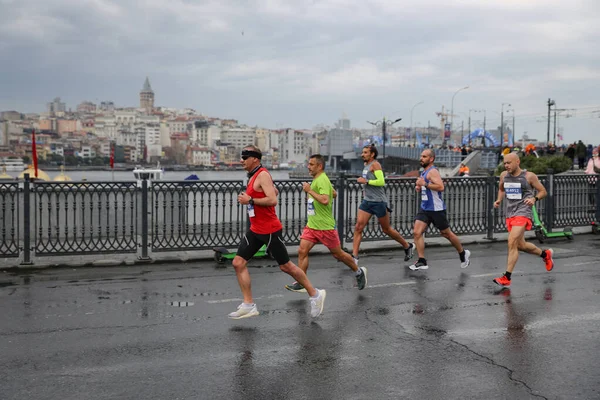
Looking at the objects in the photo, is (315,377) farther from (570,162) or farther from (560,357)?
(570,162)

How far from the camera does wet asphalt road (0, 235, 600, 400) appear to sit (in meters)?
4.91

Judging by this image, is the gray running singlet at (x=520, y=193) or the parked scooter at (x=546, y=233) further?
the parked scooter at (x=546, y=233)

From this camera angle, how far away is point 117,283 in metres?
9.12

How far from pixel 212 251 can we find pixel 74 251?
2280mm

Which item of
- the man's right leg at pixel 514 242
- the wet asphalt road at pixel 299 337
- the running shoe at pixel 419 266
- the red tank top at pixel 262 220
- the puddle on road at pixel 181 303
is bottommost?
the puddle on road at pixel 181 303

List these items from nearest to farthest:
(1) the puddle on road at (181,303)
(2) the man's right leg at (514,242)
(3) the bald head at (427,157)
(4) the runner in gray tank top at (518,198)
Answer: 1. (1) the puddle on road at (181,303)
2. (2) the man's right leg at (514,242)
3. (4) the runner in gray tank top at (518,198)
4. (3) the bald head at (427,157)

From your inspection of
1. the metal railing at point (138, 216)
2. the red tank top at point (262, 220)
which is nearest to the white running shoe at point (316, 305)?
the red tank top at point (262, 220)

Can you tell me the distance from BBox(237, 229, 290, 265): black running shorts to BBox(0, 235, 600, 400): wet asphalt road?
0.66m

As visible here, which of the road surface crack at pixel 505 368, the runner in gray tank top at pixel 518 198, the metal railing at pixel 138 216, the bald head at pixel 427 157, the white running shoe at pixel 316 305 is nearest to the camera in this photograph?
the road surface crack at pixel 505 368

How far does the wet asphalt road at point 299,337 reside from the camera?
4906 mm

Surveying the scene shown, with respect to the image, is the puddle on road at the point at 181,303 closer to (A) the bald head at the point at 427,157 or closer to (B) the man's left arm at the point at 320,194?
(B) the man's left arm at the point at 320,194

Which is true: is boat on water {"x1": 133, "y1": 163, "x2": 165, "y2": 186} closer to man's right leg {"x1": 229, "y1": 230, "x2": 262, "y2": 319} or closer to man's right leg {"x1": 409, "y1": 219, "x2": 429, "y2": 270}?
man's right leg {"x1": 409, "y1": 219, "x2": 429, "y2": 270}

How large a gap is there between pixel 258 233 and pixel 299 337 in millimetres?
1310

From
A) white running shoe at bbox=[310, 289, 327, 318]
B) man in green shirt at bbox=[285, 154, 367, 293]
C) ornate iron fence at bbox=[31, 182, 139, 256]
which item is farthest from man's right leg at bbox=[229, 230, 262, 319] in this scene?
ornate iron fence at bbox=[31, 182, 139, 256]
